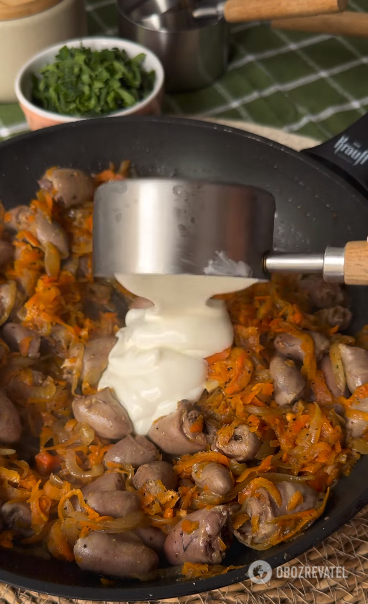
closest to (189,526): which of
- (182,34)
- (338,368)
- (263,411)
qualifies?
(263,411)

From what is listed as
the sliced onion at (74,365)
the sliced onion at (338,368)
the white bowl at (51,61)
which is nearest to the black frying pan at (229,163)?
the white bowl at (51,61)

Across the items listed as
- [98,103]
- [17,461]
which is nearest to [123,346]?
[17,461]

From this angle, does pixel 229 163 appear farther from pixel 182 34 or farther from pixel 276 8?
pixel 182 34

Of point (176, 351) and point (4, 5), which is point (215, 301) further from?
point (4, 5)

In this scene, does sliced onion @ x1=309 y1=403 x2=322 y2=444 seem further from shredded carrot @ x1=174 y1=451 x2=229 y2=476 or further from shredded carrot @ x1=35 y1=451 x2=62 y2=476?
shredded carrot @ x1=35 y1=451 x2=62 y2=476

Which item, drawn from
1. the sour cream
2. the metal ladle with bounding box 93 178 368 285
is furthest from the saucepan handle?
the sour cream

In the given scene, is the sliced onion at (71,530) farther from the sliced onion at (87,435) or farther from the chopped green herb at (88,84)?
the chopped green herb at (88,84)
